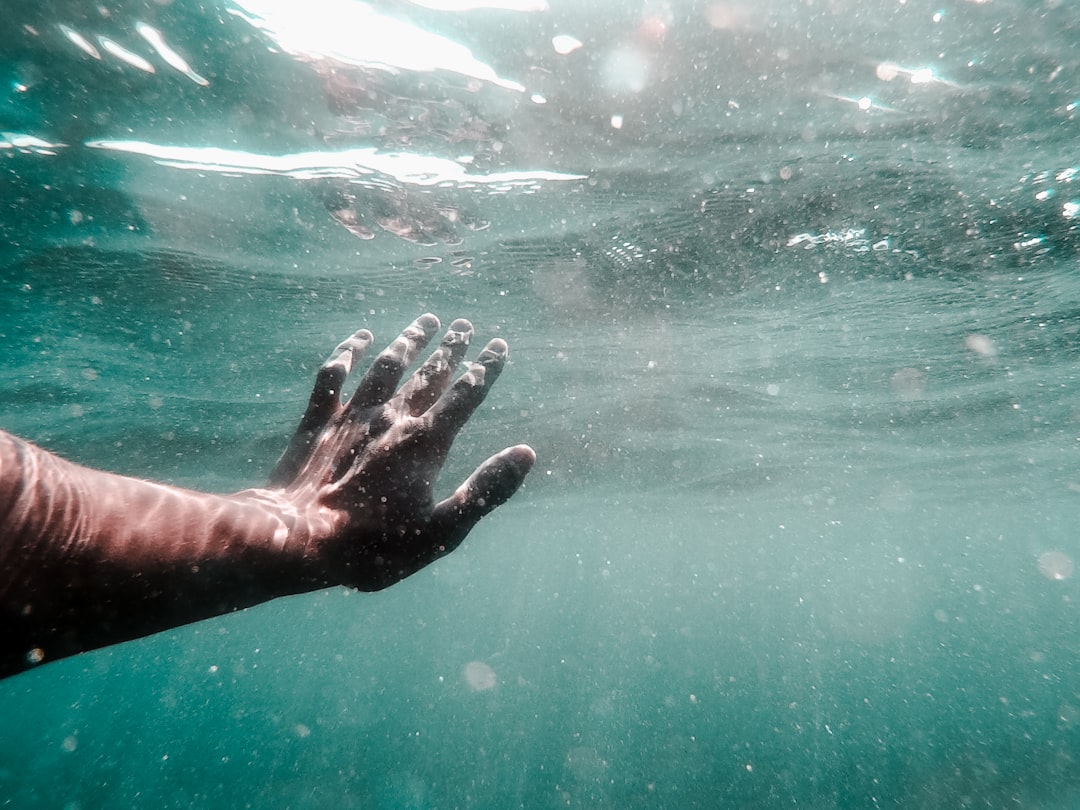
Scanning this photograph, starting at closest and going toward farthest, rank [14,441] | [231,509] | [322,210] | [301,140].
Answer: [14,441], [231,509], [301,140], [322,210]

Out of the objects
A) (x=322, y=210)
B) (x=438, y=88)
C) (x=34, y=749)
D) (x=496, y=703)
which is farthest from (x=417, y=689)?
(x=438, y=88)

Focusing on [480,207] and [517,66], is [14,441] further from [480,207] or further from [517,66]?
[480,207]

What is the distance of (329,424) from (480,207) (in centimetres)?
824

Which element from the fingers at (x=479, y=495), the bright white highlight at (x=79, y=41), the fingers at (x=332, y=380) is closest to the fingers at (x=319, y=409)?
the fingers at (x=332, y=380)

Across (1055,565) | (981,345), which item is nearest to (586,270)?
(981,345)

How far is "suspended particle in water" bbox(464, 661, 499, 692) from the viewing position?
54.4 metres

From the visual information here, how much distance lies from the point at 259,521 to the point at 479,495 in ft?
2.88

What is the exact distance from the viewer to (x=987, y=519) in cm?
4556

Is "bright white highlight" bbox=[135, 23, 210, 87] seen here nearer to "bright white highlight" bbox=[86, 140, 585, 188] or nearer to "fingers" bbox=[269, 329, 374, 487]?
"bright white highlight" bbox=[86, 140, 585, 188]

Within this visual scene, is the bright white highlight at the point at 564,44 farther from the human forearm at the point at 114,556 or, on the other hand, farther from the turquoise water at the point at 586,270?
the human forearm at the point at 114,556

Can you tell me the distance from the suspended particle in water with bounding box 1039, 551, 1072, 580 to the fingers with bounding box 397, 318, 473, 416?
92702 millimetres

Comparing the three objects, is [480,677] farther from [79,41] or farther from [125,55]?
[79,41]

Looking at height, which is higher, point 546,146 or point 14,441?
point 546,146

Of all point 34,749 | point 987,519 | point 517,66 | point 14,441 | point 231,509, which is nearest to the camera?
point 14,441
